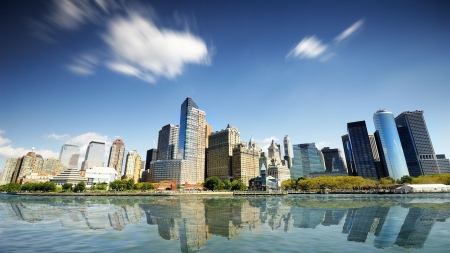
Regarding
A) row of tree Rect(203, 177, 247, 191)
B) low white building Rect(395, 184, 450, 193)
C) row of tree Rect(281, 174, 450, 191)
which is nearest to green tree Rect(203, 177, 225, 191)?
row of tree Rect(203, 177, 247, 191)

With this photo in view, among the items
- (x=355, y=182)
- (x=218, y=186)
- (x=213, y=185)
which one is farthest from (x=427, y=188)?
(x=213, y=185)

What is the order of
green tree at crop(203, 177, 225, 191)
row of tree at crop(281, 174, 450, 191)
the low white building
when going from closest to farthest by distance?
the low white building
row of tree at crop(281, 174, 450, 191)
green tree at crop(203, 177, 225, 191)

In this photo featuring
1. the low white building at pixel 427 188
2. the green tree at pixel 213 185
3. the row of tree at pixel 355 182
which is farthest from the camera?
the green tree at pixel 213 185

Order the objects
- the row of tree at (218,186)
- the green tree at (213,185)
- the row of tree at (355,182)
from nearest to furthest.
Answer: the row of tree at (355,182)
the green tree at (213,185)
the row of tree at (218,186)

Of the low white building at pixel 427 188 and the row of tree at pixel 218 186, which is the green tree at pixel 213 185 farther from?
the low white building at pixel 427 188

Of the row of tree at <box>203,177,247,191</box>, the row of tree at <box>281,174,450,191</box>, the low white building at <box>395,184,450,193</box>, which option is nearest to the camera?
the low white building at <box>395,184,450,193</box>

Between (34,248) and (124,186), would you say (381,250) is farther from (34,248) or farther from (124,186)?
(124,186)

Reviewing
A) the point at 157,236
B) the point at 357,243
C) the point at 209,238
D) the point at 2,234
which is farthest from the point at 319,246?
the point at 2,234

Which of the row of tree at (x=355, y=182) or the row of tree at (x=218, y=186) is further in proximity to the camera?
the row of tree at (x=218, y=186)

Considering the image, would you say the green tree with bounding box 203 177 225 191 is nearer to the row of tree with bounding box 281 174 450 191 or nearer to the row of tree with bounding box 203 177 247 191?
the row of tree with bounding box 203 177 247 191

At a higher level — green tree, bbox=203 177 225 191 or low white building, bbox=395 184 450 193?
green tree, bbox=203 177 225 191

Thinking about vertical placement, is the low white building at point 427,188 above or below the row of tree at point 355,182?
below

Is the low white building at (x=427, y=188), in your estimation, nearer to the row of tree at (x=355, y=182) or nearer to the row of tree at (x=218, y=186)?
the row of tree at (x=355, y=182)

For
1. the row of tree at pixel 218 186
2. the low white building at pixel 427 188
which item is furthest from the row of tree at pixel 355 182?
the row of tree at pixel 218 186
